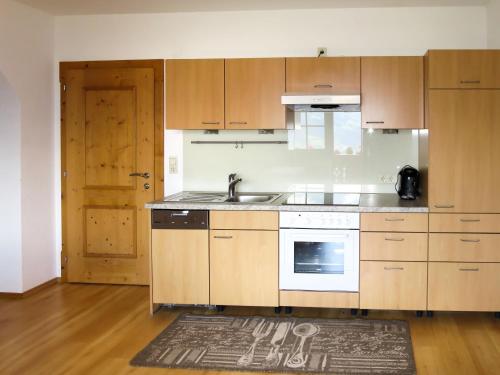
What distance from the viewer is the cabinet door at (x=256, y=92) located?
14.7 feet

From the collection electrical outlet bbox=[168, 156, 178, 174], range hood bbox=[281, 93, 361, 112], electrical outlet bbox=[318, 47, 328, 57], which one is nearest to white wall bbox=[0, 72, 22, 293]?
electrical outlet bbox=[168, 156, 178, 174]

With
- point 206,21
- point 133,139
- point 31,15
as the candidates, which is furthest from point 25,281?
point 206,21

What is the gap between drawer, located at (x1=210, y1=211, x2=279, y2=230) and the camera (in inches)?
164

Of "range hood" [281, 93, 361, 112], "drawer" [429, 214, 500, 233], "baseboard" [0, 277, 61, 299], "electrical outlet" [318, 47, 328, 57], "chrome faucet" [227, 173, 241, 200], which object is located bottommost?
"baseboard" [0, 277, 61, 299]

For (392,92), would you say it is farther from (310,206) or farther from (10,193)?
(10,193)

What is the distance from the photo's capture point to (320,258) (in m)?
4.14

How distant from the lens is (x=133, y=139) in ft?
16.9

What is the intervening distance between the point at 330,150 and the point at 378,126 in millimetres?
590

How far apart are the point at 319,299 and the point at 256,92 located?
5.47ft

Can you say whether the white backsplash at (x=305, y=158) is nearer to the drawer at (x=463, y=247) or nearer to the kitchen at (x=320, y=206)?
the kitchen at (x=320, y=206)

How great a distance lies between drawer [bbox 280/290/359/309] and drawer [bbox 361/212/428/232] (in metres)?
0.52

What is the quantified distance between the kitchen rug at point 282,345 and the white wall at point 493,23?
2.31m

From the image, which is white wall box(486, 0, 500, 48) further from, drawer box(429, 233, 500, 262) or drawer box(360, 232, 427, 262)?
drawer box(360, 232, 427, 262)

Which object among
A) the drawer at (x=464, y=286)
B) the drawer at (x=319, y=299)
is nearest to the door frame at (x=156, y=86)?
the drawer at (x=319, y=299)
